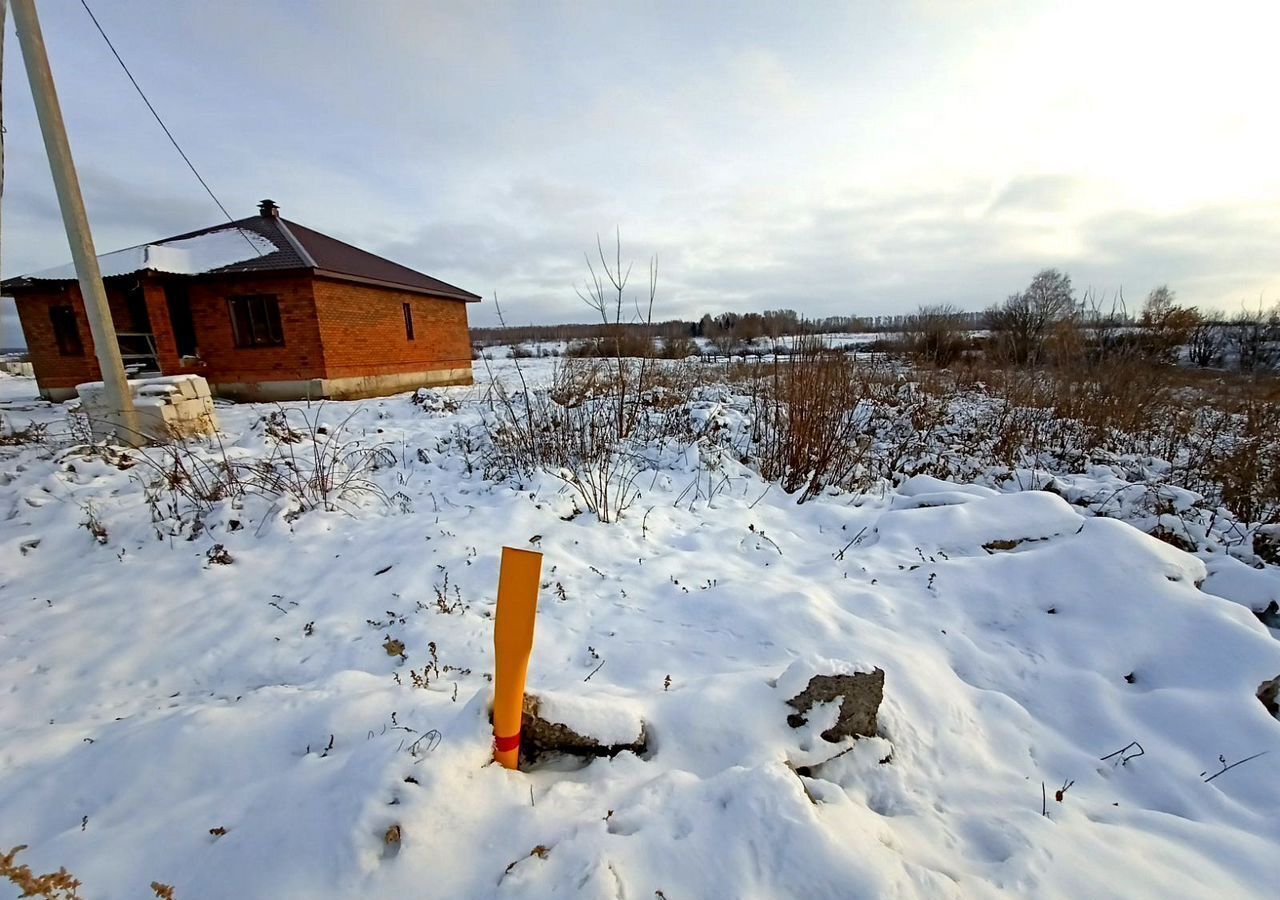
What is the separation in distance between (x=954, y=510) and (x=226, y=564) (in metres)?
5.30

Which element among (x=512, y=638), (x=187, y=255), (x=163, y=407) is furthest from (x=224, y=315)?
(x=512, y=638)

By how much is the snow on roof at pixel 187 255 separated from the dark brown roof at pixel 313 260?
0.81 ft

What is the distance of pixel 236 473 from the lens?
4766 mm

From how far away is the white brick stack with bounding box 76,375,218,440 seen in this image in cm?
671

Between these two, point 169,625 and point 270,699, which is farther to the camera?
point 169,625

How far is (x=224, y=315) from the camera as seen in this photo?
12281 mm

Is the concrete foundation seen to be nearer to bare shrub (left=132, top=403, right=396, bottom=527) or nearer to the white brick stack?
the white brick stack

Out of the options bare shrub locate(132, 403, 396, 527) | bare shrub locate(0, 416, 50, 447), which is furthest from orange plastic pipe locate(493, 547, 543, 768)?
bare shrub locate(0, 416, 50, 447)

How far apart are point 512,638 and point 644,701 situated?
78 cm

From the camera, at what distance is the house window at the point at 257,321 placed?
1234 cm

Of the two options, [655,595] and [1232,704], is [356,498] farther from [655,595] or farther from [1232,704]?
[1232,704]

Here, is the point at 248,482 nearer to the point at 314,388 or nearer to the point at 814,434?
the point at 814,434

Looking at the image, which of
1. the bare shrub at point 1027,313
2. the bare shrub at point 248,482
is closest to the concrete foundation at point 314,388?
the bare shrub at point 248,482

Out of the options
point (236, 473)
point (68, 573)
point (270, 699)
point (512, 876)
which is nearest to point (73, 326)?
point (236, 473)
